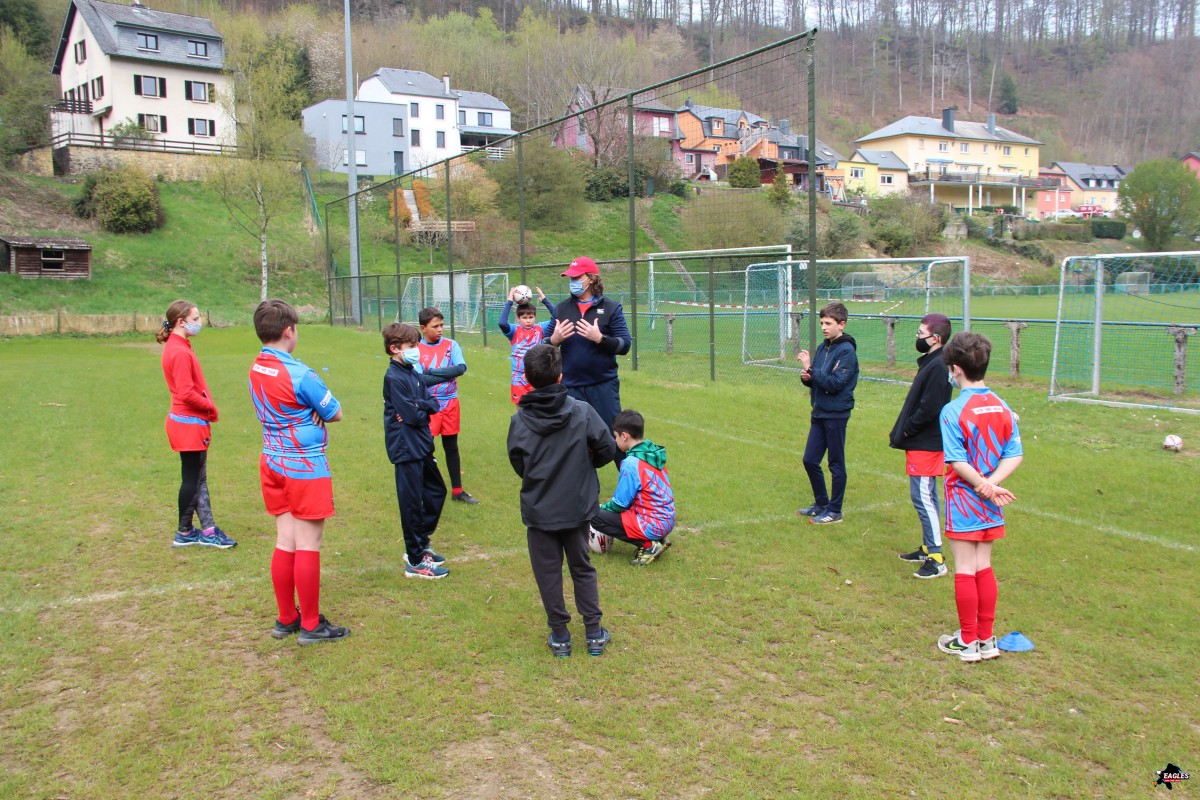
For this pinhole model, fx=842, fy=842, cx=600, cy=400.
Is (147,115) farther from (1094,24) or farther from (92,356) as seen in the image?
(1094,24)

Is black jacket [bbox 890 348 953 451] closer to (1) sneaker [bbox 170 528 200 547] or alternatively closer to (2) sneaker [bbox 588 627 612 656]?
(2) sneaker [bbox 588 627 612 656]

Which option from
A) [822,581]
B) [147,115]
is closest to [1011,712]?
[822,581]

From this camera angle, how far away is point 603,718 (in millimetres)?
3758

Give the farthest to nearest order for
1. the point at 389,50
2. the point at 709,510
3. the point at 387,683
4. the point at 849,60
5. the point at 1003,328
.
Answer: the point at 849,60
the point at 389,50
the point at 1003,328
the point at 709,510
the point at 387,683

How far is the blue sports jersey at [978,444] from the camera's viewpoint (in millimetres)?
4102

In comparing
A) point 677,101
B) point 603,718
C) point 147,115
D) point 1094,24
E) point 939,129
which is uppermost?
point 1094,24

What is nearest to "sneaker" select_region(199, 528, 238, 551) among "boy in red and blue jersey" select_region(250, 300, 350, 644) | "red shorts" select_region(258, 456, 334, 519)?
"boy in red and blue jersey" select_region(250, 300, 350, 644)

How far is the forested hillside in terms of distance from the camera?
72312mm

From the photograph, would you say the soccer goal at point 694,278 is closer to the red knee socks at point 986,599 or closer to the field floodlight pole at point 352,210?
the red knee socks at point 986,599

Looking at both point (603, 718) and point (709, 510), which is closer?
point (603, 718)

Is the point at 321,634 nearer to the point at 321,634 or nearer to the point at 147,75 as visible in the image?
the point at 321,634

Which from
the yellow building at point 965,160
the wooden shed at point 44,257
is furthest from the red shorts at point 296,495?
the yellow building at point 965,160

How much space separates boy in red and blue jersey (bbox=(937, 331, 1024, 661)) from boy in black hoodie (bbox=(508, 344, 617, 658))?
1.72 meters

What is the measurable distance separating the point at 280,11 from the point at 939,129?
70389 millimetres
